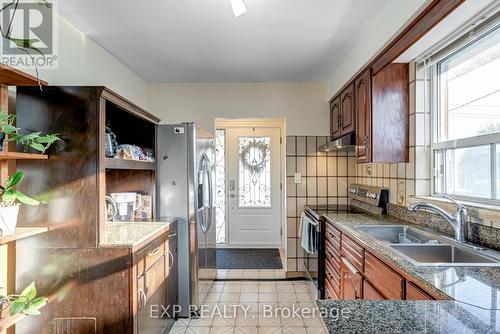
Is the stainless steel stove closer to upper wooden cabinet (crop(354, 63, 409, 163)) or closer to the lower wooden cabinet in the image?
the lower wooden cabinet

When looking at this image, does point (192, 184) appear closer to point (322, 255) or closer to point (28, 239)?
point (28, 239)

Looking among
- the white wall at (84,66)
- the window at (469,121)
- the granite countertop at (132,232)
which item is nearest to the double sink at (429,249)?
the window at (469,121)

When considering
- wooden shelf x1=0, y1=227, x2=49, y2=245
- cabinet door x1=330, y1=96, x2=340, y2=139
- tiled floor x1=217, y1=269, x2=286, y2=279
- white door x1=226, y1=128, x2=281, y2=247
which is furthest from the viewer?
white door x1=226, y1=128, x2=281, y2=247

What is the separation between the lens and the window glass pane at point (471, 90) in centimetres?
156

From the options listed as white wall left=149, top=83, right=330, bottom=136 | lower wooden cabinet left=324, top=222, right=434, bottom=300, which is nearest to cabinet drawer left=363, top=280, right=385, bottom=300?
lower wooden cabinet left=324, top=222, right=434, bottom=300

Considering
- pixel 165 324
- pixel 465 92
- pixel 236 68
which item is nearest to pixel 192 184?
pixel 165 324

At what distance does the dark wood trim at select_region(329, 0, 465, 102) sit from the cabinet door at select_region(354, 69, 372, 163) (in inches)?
6.9

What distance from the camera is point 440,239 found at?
161cm

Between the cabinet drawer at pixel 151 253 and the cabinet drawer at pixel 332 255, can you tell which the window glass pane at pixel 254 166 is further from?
the cabinet drawer at pixel 151 253

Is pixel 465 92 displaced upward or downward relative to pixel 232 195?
upward

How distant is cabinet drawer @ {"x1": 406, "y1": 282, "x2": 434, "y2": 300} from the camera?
42.1 inches

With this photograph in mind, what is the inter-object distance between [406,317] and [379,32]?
5.87 ft

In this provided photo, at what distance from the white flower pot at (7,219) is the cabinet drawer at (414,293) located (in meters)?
1.77

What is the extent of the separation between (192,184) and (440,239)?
1.78 m
